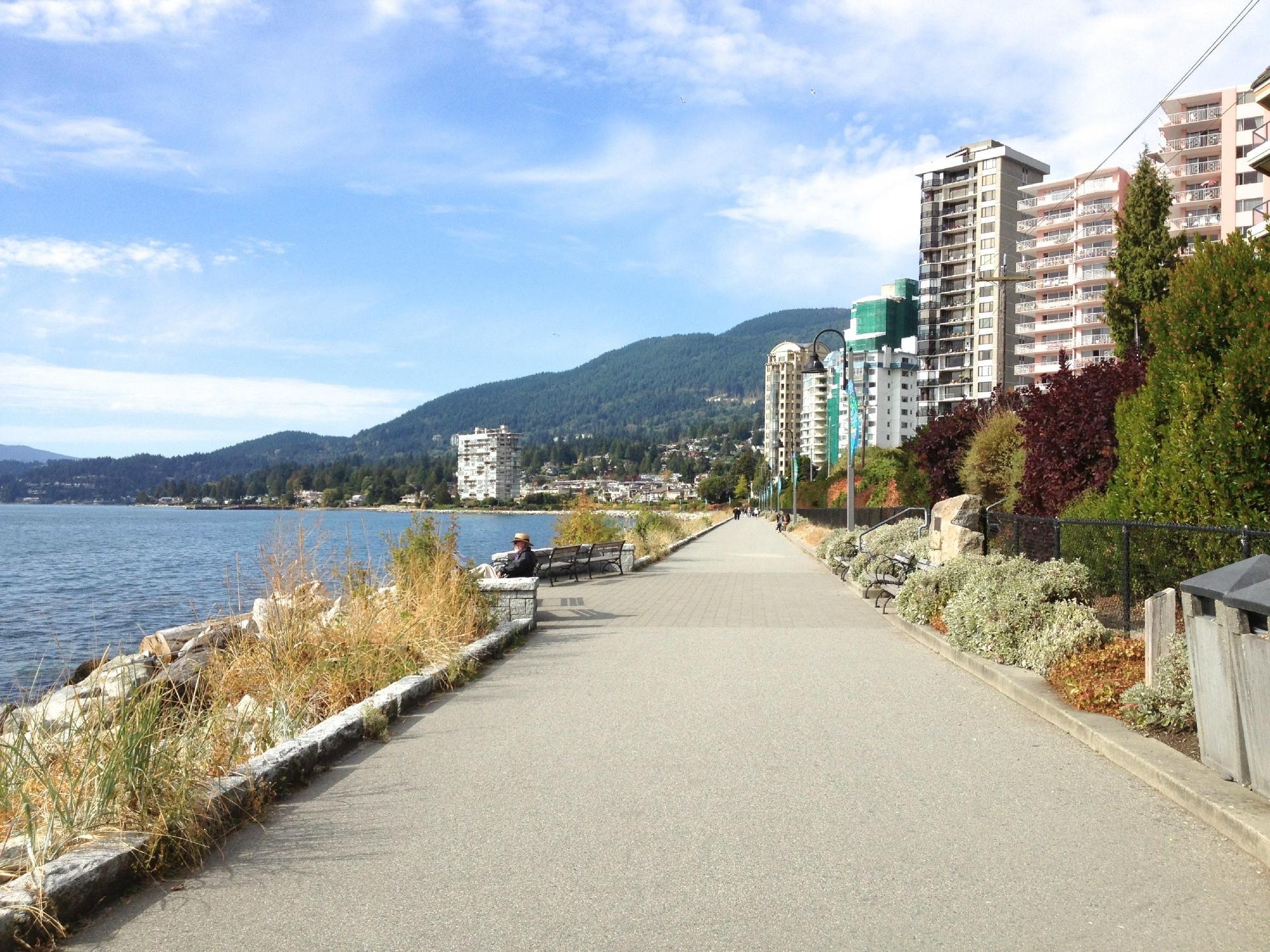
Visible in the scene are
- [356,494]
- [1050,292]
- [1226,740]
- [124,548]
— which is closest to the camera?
[1226,740]

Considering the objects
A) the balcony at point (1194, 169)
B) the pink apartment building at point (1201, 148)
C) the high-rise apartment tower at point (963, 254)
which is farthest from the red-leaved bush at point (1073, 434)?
the high-rise apartment tower at point (963, 254)

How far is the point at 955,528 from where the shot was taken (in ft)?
58.2

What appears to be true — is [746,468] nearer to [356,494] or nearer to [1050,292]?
[356,494]

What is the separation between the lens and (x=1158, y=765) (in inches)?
A: 242

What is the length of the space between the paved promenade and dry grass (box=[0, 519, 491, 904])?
1.37 feet

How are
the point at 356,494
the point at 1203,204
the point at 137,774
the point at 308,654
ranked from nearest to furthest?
the point at 137,774 < the point at 308,654 < the point at 1203,204 < the point at 356,494

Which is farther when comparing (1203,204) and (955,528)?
(1203,204)

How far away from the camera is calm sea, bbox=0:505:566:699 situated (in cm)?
1351

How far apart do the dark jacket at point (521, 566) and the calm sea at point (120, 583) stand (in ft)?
3.94

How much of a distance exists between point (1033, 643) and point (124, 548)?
5817cm

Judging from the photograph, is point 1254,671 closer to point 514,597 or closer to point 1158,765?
point 1158,765

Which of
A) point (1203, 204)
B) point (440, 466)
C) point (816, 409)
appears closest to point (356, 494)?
point (440, 466)

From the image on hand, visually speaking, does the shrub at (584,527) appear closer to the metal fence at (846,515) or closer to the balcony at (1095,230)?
the metal fence at (846,515)

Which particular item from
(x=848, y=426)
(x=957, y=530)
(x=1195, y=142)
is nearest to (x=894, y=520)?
(x=848, y=426)
